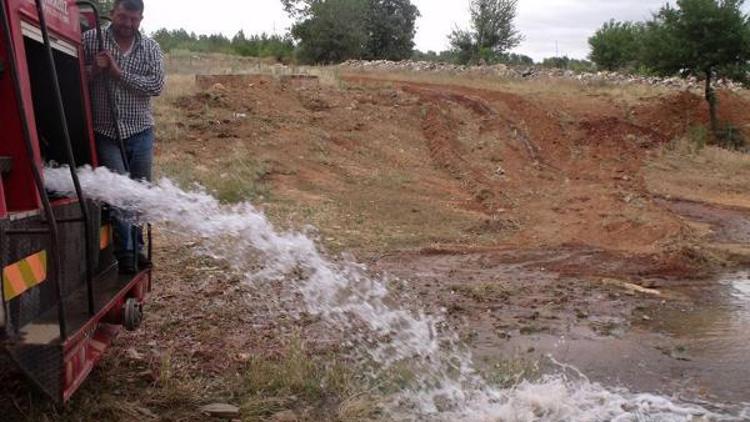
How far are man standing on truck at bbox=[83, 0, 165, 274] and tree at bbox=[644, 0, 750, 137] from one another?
59.7ft

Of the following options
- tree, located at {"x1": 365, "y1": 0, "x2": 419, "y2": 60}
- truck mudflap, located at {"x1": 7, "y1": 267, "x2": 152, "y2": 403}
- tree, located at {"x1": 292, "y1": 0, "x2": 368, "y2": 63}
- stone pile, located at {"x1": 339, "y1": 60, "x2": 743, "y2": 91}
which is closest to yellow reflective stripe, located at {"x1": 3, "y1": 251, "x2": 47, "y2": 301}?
truck mudflap, located at {"x1": 7, "y1": 267, "x2": 152, "y2": 403}

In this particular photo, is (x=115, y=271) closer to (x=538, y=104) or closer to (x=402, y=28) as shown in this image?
(x=538, y=104)

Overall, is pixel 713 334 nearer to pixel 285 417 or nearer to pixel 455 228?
pixel 285 417

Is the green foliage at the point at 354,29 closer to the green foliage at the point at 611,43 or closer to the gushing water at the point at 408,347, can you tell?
the green foliage at the point at 611,43

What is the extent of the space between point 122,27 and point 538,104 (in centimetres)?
1697

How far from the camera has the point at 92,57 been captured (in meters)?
4.02

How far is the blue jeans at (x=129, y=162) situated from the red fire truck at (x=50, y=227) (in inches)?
2.6

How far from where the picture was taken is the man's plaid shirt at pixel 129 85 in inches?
160

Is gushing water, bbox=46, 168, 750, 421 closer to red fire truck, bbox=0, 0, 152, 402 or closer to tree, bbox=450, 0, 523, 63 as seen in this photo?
red fire truck, bbox=0, 0, 152, 402

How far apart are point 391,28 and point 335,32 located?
578 cm

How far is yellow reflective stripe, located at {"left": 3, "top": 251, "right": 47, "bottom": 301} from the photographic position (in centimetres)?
255

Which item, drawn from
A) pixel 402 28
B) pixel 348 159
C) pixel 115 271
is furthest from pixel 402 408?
pixel 402 28

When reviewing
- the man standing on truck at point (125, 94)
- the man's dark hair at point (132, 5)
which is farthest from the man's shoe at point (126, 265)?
the man's dark hair at point (132, 5)

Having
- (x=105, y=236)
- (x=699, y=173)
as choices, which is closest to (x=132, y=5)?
(x=105, y=236)
